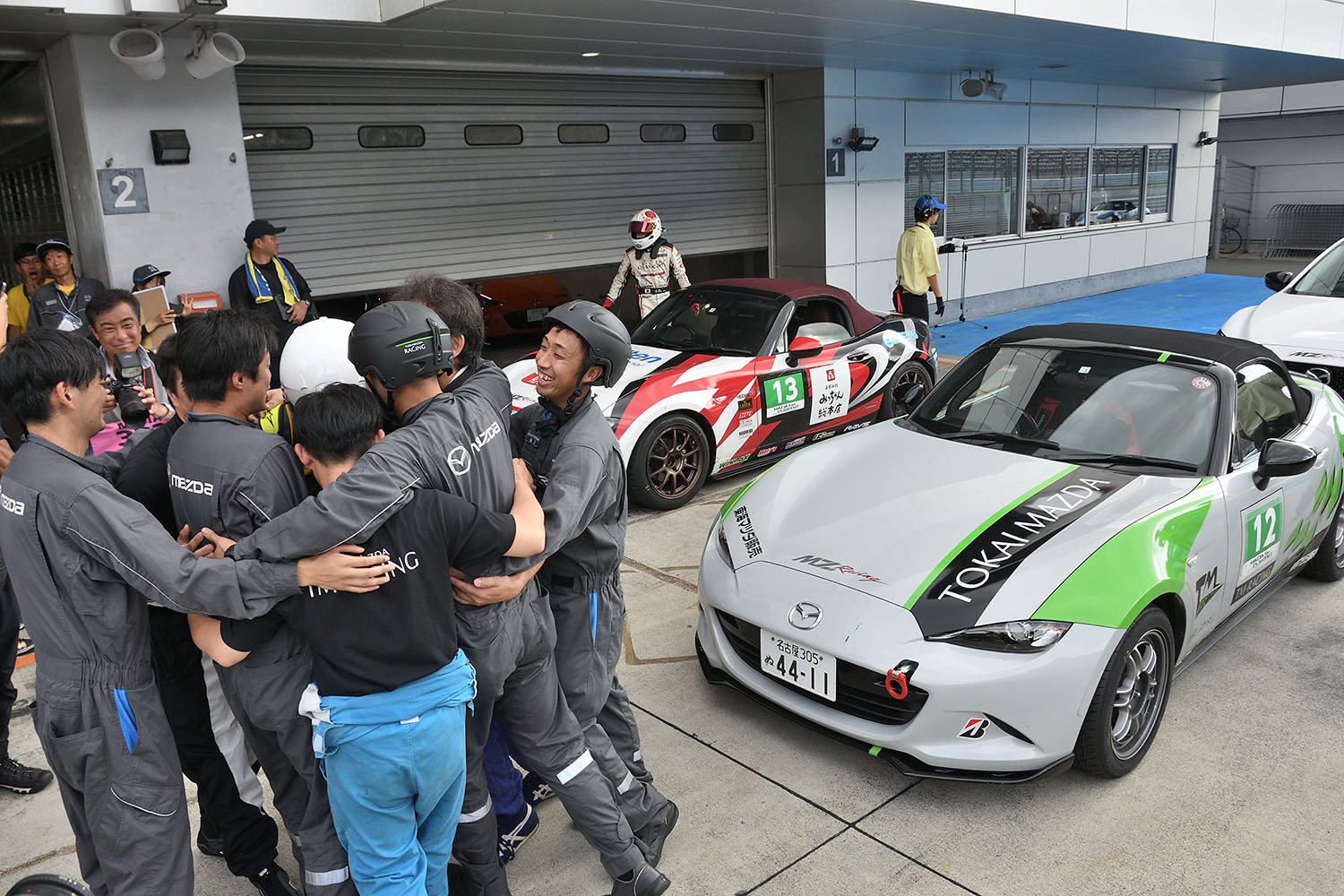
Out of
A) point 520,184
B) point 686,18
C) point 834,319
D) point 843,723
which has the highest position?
point 686,18

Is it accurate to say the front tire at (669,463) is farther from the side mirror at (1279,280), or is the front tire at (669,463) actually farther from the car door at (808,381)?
the side mirror at (1279,280)

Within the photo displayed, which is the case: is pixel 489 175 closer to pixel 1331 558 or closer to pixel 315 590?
pixel 1331 558

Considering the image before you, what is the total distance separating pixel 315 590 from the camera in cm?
217

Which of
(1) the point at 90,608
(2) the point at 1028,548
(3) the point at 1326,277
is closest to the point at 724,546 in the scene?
(2) the point at 1028,548

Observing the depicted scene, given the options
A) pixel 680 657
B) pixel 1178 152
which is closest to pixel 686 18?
pixel 680 657

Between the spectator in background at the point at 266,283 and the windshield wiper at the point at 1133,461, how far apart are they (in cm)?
572

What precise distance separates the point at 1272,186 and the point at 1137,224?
1047 centimetres

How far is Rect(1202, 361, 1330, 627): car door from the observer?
3.86 metres

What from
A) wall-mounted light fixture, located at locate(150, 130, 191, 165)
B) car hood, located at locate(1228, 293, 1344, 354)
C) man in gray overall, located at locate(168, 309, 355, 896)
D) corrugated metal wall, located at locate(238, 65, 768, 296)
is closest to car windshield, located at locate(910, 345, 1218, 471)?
man in gray overall, located at locate(168, 309, 355, 896)

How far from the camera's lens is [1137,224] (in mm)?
17297

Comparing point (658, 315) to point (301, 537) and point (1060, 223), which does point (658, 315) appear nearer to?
point (301, 537)

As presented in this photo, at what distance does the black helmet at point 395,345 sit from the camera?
2.37 m

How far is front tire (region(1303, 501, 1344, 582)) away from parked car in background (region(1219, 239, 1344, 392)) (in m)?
2.11

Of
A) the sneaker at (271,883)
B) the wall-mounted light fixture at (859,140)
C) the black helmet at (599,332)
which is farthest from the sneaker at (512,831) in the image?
the wall-mounted light fixture at (859,140)
